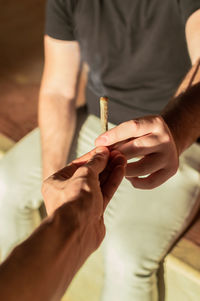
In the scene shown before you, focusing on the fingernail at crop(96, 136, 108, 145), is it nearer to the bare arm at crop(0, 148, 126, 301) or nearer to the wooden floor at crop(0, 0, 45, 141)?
the bare arm at crop(0, 148, 126, 301)

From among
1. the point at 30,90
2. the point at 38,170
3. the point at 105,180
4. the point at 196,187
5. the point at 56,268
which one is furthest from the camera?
the point at 30,90

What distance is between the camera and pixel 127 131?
0.53m

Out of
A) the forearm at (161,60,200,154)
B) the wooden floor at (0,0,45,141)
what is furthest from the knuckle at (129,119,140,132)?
the wooden floor at (0,0,45,141)

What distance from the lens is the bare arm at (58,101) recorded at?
835 millimetres

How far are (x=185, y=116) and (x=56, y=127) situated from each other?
35cm

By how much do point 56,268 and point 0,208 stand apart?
20.7 inches

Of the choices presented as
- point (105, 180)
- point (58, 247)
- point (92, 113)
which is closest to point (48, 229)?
point (58, 247)

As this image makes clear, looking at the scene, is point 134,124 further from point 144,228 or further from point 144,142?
point 144,228

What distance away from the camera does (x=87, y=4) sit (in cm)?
78

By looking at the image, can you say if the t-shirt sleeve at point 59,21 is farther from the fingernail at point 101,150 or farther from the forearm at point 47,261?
the forearm at point 47,261

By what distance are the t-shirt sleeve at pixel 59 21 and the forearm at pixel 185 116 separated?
0.32m

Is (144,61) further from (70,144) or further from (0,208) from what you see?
(0,208)

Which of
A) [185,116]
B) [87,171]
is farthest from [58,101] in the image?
[87,171]

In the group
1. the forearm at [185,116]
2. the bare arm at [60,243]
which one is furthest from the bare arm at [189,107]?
the bare arm at [60,243]
